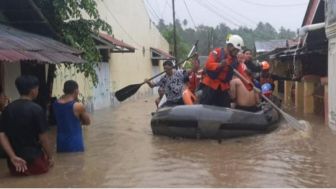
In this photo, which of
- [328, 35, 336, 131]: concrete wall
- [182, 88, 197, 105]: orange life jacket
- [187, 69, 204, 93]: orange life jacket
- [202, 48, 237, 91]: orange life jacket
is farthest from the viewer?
[187, 69, 204, 93]: orange life jacket

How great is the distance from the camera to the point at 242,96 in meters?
10.4

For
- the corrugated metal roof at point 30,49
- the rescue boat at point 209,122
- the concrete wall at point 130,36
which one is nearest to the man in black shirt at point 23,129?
the corrugated metal roof at point 30,49

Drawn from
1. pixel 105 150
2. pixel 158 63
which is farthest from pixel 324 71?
pixel 158 63

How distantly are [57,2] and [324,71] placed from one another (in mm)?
9452

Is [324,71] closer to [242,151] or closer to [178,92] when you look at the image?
[178,92]

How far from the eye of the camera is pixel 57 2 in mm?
11336

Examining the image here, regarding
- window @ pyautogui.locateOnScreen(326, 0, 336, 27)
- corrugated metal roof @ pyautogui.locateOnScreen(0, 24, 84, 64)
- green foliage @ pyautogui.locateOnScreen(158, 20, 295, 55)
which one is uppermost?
green foliage @ pyautogui.locateOnScreen(158, 20, 295, 55)

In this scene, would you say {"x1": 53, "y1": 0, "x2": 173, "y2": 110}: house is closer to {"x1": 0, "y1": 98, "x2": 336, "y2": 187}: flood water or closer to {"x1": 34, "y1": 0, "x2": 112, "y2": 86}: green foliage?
{"x1": 34, "y1": 0, "x2": 112, "y2": 86}: green foliage

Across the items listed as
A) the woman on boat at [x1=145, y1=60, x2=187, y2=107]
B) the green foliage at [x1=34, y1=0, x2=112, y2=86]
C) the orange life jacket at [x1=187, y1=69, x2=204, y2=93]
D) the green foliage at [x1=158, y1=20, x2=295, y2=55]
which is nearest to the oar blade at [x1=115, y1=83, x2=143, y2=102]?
the green foliage at [x1=34, y1=0, x2=112, y2=86]

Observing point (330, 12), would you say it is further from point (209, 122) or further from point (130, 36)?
point (130, 36)

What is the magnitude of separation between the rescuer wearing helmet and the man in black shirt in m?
4.48

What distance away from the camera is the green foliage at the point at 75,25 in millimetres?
11539

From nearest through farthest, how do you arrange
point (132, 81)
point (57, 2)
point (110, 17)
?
point (57, 2), point (110, 17), point (132, 81)

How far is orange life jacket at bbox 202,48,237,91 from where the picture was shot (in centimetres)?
→ 1002
